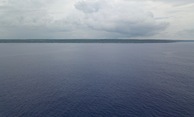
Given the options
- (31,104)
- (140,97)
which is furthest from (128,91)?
(31,104)

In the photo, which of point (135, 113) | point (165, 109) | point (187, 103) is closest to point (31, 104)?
point (135, 113)

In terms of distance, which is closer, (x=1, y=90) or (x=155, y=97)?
(x=155, y=97)

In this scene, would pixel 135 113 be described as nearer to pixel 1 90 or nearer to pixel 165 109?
pixel 165 109

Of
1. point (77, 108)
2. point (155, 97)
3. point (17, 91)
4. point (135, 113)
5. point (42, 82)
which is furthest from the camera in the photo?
point (42, 82)

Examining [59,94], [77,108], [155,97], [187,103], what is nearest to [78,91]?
[59,94]

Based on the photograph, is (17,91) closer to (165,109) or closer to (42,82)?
(42,82)

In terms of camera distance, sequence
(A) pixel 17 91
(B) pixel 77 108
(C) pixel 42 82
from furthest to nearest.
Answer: (C) pixel 42 82, (A) pixel 17 91, (B) pixel 77 108

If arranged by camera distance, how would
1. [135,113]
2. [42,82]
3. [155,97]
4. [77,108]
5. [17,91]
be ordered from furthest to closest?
[42,82]
[17,91]
[155,97]
[77,108]
[135,113]

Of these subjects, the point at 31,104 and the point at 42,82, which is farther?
the point at 42,82
